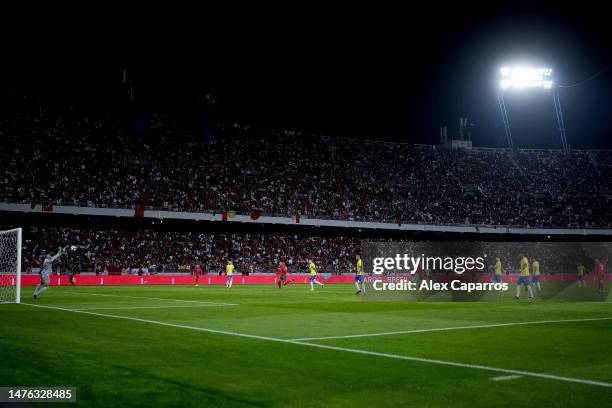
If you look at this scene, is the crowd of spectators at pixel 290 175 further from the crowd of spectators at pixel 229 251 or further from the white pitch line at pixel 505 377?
the white pitch line at pixel 505 377

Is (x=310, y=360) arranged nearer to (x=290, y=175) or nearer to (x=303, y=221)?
(x=303, y=221)

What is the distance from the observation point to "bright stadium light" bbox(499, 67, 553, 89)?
220 ft

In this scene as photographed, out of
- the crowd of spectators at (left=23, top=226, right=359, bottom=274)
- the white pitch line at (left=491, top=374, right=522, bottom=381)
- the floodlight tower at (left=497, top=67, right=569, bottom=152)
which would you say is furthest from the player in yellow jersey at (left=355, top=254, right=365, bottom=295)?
the floodlight tower at (left=497, top=67, right=569, bottom=152)

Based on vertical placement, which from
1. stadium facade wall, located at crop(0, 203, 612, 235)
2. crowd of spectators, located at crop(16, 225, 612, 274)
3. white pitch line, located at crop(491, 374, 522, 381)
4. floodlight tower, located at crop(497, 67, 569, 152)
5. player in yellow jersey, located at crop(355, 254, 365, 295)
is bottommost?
white pitch line, located at crop(491, 374, 522, 381)

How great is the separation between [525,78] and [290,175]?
28.3 metres

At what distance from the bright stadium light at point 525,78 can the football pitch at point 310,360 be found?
5290 cm

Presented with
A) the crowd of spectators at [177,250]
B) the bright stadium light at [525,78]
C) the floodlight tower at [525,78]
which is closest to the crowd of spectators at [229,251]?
the crowd of spectators at [177,250]

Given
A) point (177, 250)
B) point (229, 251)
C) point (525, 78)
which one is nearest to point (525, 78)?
point (525, 78)

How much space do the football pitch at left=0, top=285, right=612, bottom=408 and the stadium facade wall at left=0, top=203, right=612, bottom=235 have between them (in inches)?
1373

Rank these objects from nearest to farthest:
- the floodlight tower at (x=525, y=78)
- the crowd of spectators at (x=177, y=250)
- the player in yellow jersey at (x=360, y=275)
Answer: the player in yellow jersey at (x=360, y=275), the crowd of spectators at (x=177, y=250), the floodlight tower at (x=525, y=78)

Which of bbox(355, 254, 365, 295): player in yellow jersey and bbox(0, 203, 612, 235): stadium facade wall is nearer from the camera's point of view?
bbox(355, 254, 365, 295): player in yellow jersey

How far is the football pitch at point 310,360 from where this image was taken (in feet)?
24.6

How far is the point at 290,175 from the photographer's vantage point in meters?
68.0

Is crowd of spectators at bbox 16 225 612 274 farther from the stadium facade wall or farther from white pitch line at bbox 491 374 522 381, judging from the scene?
white pitch line at bbox 491 374 522 381
